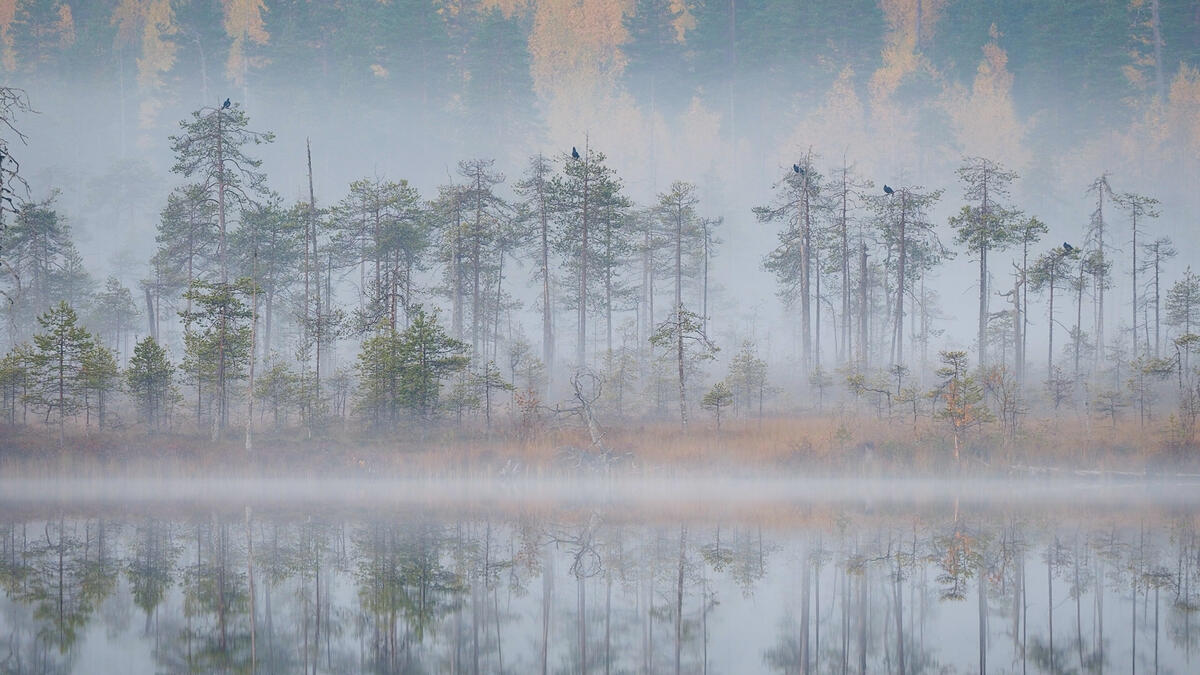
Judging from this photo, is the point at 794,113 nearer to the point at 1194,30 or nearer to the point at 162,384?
the point at 1194,30

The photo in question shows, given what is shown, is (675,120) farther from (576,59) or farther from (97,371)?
(97,371)

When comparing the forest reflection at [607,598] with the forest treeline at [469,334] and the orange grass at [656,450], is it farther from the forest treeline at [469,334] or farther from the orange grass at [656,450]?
the forest treeline at [469,334]

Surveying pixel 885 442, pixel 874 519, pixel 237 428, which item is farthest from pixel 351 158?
pixel 874 519

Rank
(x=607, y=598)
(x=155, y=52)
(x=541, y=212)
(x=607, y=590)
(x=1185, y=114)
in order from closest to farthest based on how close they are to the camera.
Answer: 1. (x=607, y=598)
2. (x=607, y=590)
3. (x=541, y=212)
4. (x=1185, y=114)
5. (x=155, y=52)

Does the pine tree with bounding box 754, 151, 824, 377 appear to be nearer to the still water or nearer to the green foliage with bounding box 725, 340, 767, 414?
the green foliage with bounding box 725, 340, 767, 414

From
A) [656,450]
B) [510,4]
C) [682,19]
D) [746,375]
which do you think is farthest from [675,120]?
[656,450]

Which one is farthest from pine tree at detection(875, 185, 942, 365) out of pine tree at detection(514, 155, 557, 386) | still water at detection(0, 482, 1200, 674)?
still water at detection(0, 482, 1200, 674)

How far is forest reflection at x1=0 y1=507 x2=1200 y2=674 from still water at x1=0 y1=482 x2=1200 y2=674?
0.20 feet

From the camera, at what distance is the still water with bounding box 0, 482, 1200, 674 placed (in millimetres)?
13094

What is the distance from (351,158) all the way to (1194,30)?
10849cm

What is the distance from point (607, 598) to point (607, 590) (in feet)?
1.90

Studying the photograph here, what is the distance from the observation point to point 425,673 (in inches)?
476

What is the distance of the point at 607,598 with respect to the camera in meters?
16.6

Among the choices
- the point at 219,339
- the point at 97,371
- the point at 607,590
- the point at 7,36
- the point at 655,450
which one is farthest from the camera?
the point at 7,36
